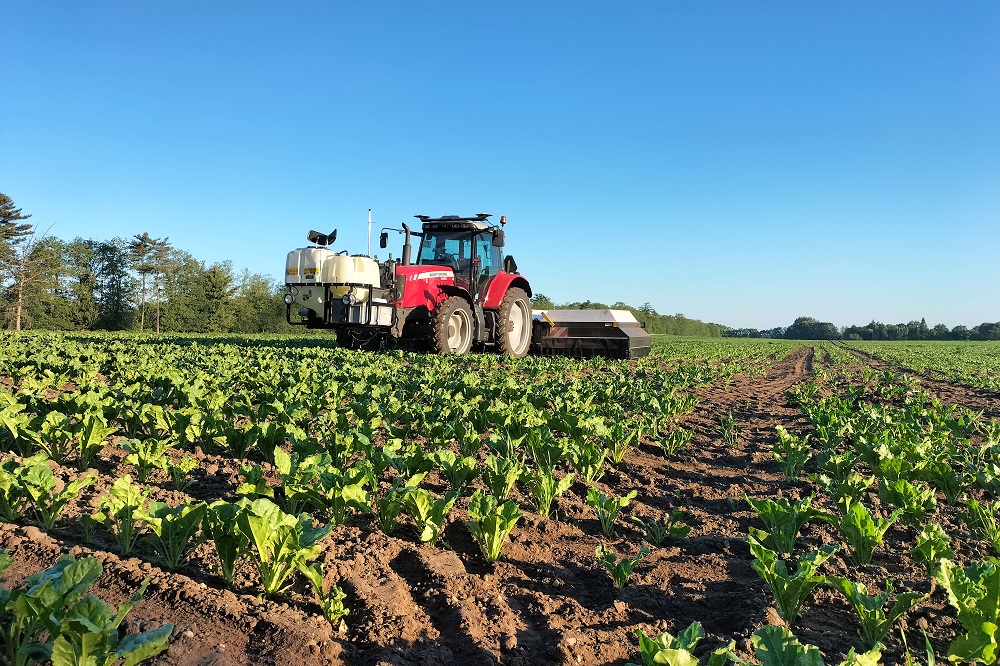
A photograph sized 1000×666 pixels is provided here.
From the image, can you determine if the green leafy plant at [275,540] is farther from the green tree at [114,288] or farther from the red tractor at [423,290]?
the green tree at [114,288]

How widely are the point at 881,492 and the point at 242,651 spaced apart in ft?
12.0

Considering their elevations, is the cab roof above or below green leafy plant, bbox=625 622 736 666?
above

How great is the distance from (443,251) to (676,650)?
461 inches

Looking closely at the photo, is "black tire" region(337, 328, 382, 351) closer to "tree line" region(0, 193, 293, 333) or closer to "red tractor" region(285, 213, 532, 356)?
"red tractor" region(285, 213, 532, 356)

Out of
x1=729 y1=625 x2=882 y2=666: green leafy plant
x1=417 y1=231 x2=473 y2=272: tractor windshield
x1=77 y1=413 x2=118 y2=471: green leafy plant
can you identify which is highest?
x1=417 y1=231 x2=473 y2=272: tractor windshield

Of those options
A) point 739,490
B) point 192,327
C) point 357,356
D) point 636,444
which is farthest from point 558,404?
point 192,327

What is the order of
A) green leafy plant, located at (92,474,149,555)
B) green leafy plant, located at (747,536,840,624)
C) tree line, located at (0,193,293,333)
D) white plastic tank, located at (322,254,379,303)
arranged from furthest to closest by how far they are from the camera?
1. tree line, located at (0,193,293,333)
2. white plastic tank, located at (322,254,379,303)
3. green leafy plant, located at (92,474,149,555)
4. green leafy plant, located at (747,536,840,624)

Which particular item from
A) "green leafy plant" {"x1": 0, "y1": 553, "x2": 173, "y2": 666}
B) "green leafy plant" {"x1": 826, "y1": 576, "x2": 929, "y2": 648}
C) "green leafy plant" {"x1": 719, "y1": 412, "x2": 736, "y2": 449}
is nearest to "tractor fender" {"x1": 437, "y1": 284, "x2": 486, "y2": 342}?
"green leafy plant" {"x1": 719, "y1": 412, "x2": 736, "y2": 449}

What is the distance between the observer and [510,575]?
2.75 meters

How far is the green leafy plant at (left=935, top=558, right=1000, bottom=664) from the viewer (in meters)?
1.79

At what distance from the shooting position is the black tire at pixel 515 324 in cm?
1355

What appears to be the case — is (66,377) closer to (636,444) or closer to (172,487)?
(172,487)

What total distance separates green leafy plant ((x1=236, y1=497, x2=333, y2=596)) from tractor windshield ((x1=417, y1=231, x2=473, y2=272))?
1067 centimetres

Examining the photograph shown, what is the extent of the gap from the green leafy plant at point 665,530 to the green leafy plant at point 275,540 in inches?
72.4
